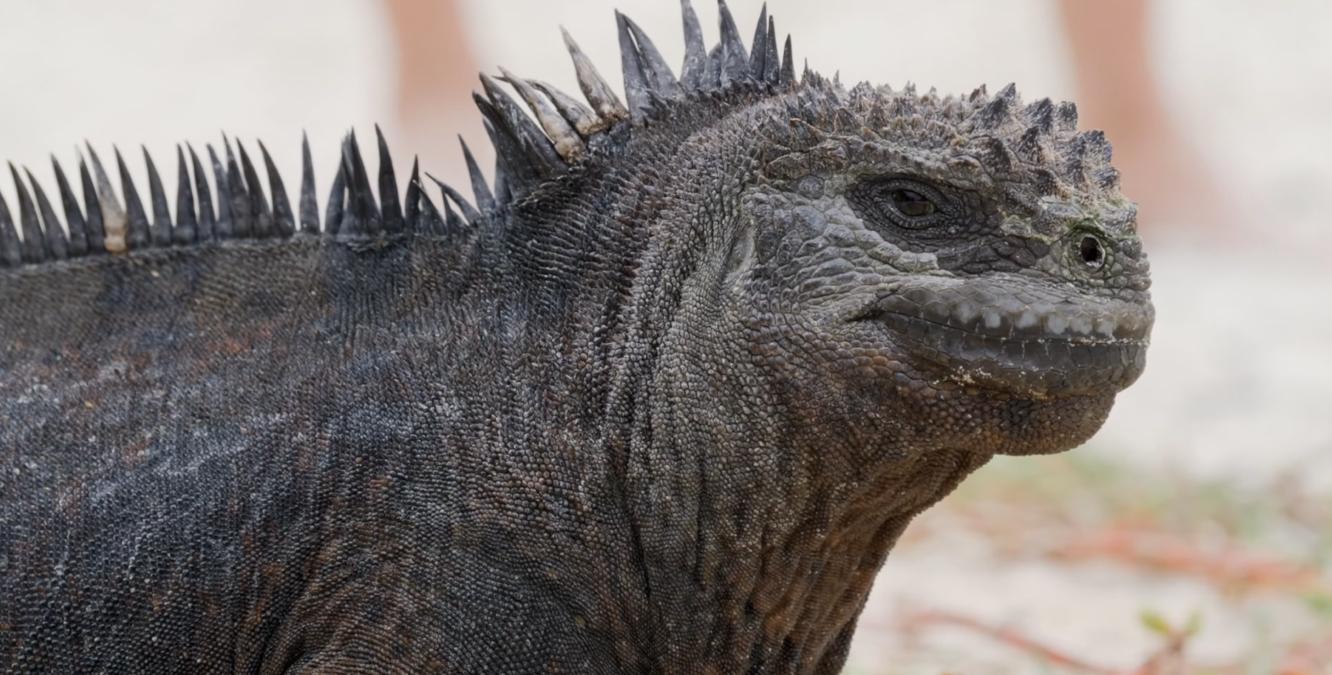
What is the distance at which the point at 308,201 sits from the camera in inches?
177

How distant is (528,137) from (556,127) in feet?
0.28

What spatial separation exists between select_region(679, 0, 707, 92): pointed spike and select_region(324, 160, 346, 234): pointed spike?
3.40ft

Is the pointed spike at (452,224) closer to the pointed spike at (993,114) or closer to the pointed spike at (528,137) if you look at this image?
the pointed spike at (528,137)

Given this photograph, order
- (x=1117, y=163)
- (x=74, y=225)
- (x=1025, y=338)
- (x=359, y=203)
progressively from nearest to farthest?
1. (x=1025, y=338)
2. (x=359, y=203)
3. (x=74, y=225)
4. (x=1117, y=163)

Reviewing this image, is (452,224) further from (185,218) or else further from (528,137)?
(185,218)

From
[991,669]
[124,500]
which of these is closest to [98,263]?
[124,500]

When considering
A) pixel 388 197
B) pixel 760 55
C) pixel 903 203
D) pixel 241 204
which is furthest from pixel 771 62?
pixel 241 204

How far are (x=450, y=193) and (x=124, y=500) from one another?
4.04 ft

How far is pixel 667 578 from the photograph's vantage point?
155 inches

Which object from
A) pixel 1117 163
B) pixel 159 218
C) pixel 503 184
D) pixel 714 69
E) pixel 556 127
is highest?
pixel 1117 163

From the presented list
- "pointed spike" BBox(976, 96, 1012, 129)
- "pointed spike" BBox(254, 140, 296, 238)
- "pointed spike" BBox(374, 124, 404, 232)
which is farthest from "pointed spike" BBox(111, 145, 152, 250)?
"pointed spike" BBox(976, 96, 1012, 129)

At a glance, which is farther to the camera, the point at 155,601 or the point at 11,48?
the point at 11,48

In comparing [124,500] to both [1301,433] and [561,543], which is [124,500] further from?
[1301,433]

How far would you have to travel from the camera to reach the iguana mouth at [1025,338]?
3518 mm
